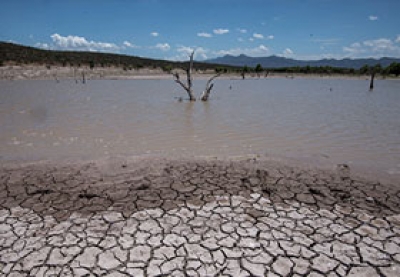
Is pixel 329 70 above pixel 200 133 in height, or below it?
above

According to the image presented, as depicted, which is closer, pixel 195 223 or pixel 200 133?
pixel 195 223

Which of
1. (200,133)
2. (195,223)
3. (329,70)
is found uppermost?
(329,70)

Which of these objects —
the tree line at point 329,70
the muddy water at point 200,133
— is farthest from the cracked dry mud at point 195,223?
the tree line at point 329,70

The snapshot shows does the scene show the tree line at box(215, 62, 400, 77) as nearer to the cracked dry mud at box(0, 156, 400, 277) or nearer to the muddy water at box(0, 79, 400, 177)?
the muddy water at box(0, 79, 400, 177)

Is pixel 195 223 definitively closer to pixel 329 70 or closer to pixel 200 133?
pixel 200 133

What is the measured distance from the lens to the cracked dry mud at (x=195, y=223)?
285cm

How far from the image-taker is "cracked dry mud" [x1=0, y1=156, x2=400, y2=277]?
2848mm

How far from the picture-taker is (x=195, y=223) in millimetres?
3615

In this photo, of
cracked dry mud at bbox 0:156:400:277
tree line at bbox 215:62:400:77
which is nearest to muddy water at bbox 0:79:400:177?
cracked dry mud at bbox 0:156:400:277

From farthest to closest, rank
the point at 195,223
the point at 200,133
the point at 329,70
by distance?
the point at 329,70 → the point at 200,133 → the point at 195,223

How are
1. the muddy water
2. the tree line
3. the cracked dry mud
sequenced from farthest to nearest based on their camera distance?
1. the tree line
2. the muddy water
3. the cracked dry mud

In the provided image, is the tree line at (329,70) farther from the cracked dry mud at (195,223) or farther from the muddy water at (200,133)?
the cracked dry mud at (195,223)

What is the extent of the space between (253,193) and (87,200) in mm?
2715

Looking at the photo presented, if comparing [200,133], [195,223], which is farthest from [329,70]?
[195,223]
